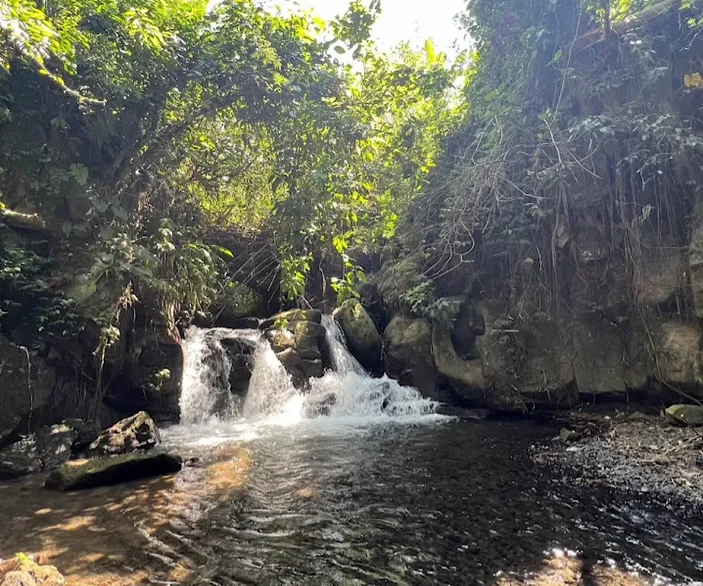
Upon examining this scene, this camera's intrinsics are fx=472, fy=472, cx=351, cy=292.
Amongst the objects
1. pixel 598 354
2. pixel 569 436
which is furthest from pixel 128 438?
pixel 598 354

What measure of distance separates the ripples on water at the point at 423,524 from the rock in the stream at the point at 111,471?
4.31ft

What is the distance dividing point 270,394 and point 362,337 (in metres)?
3.35

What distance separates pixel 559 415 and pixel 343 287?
6.83 metres

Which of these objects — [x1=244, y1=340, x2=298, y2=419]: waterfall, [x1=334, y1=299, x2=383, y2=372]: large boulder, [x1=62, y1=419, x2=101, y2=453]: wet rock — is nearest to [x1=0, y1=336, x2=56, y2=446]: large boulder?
[x1=62, y1=419, x2=101, y2=453]: wet rock

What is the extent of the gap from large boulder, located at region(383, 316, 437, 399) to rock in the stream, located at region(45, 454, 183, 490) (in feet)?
22.6

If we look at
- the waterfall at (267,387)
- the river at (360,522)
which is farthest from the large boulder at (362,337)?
the river at (360,522)

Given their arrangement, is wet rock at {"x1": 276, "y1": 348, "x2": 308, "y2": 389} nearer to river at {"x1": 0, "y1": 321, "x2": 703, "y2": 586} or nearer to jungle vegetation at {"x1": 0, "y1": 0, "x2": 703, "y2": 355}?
jungle vegetation at {"x1": 0, "y1": 0, "x2": 703, "y2": 355}

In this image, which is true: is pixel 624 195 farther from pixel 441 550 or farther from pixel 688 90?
pixel 441 550

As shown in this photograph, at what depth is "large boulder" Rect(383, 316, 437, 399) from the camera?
12.3 meters

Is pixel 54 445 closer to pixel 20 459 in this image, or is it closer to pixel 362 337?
pixel 20 459

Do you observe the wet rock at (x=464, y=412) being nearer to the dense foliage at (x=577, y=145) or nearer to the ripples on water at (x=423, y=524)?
the dense foliage at (x=577, y=145)

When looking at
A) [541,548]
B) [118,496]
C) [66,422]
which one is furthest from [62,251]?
[541,548]

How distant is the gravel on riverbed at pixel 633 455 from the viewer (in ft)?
18.7

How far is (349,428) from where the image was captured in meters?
10.1
